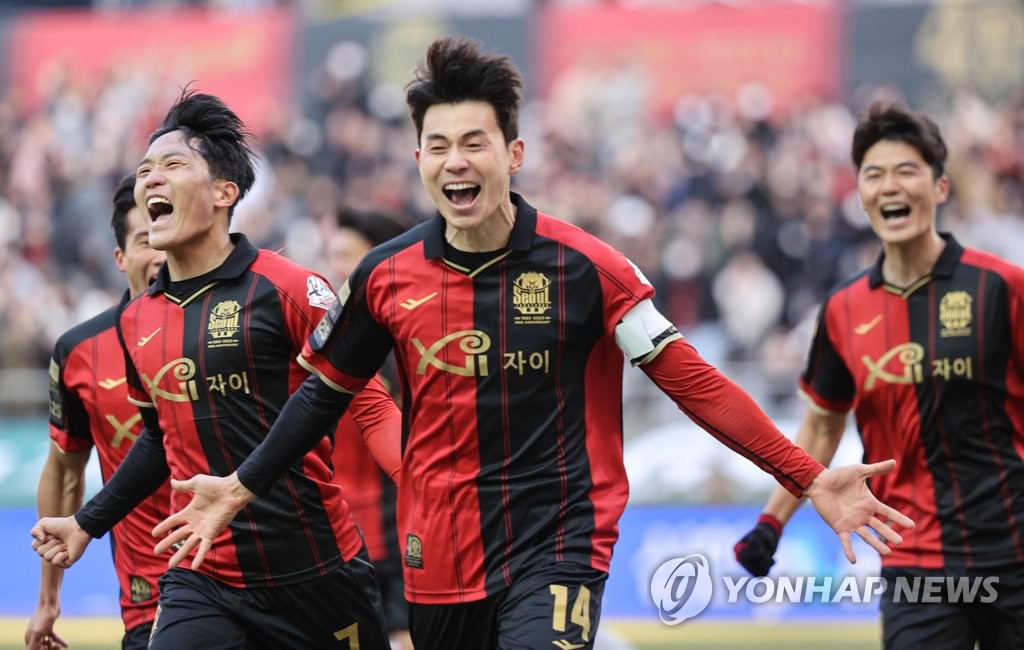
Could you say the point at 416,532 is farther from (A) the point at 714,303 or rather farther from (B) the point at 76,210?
(B) the point at 76,210

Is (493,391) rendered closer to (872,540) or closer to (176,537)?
(176,537)

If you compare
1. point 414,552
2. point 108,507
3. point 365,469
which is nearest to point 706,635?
point 365,469

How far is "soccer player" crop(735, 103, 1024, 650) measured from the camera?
600cm

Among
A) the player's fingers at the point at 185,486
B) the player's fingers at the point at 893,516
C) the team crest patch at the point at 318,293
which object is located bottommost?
the player's fingers at the point at 893,516

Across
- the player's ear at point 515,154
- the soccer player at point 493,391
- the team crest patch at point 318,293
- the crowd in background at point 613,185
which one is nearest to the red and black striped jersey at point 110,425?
the team crest patch at point 318,293

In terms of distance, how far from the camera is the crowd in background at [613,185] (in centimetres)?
1672

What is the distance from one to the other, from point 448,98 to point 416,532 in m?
1.42

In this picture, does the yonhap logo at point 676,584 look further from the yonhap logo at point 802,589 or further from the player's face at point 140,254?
the player's face at point 140,254

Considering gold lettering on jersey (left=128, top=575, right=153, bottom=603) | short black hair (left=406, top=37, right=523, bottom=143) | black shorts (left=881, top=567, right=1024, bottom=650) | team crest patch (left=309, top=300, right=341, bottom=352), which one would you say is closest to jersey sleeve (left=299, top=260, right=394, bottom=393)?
team crest patch (left=309, top=300, right=341, bottom=352)

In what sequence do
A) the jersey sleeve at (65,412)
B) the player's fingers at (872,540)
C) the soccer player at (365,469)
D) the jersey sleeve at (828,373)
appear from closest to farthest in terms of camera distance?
1. the player's fingers at (872,540)
2. the jersey sleeve at (65,412)
3. the jersey sleeve at (828,373)
4. the soccer player at (365,469)

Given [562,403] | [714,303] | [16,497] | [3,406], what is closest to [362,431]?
[562,403]

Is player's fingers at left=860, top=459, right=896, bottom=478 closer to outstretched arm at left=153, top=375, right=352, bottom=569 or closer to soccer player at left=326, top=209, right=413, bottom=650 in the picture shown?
outstretched arm at left=153, top=375, right=352, bottom=569

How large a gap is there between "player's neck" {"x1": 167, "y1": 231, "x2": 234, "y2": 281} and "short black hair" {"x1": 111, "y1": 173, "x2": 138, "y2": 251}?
3.11ft

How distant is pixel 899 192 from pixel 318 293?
2.44 m
